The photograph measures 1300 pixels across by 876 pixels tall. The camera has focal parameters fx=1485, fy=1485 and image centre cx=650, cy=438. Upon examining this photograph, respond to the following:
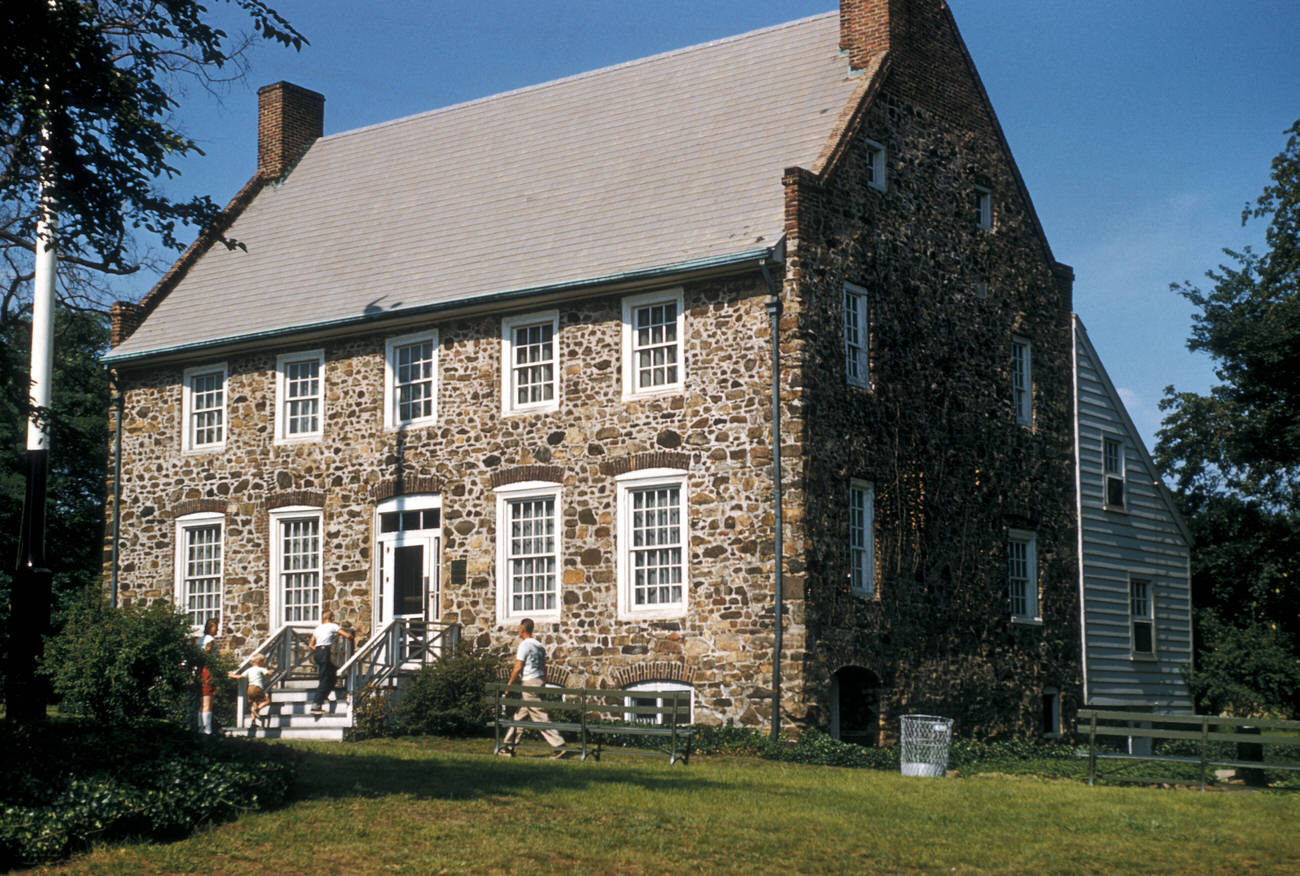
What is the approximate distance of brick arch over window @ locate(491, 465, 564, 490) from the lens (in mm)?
23781

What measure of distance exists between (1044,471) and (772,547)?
8572 millimetres

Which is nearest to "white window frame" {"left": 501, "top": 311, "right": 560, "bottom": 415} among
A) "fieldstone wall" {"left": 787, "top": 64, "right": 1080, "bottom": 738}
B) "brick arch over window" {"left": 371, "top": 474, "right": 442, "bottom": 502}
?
"brick arch over window" {"left": 371, "top": 474, "right": 442, "bottom": 502}

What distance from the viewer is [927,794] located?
16125 mm

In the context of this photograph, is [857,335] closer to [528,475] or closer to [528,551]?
[528,475]

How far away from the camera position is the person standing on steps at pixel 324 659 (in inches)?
909

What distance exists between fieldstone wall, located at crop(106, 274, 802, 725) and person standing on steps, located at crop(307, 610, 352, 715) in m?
1.63

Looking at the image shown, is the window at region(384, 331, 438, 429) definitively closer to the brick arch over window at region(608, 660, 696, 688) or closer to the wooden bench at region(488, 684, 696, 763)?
the brick arch over window at region(608, 660, 696, 688)

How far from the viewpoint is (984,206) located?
27.3 metres

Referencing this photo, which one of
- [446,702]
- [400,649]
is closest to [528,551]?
[400,649]

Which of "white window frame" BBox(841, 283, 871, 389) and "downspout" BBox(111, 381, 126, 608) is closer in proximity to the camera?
"white window frame" BBox(841, 283, 871, 389)

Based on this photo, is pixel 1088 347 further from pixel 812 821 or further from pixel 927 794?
pixel 812 821

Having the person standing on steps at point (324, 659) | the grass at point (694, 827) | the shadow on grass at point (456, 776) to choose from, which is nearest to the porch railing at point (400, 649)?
the person standing on steps at point (324, 659)

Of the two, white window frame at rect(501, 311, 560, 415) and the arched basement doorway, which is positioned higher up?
white window frame at rect(501, 311, 560, 415)

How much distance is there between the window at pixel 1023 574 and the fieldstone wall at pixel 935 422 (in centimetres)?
23
